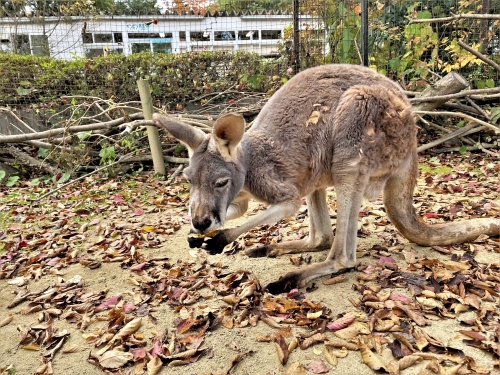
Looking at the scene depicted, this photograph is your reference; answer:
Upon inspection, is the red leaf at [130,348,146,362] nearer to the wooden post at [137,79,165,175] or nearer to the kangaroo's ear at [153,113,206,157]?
the kangaroo's ear at [153,113,206,157]

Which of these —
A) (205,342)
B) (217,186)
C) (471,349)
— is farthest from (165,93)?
(471,349)

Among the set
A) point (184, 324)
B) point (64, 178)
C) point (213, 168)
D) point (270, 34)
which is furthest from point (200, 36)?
point (184, 324)

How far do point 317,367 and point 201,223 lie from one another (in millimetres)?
1015

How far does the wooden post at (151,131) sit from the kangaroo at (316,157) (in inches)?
124

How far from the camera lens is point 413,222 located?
10.4 ft

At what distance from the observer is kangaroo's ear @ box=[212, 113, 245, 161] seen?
8.30 ft

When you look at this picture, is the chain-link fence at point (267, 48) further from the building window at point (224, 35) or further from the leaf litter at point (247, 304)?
the leaf litter at point (247, 304)

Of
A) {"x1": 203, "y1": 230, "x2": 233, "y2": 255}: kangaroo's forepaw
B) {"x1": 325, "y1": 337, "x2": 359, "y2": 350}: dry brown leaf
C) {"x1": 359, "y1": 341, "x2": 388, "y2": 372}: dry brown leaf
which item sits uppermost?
{"x1": 203, "y1": 230, "x2": 233, "y2": 255}: kangaroo's forepaw

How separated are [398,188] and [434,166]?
327 cm

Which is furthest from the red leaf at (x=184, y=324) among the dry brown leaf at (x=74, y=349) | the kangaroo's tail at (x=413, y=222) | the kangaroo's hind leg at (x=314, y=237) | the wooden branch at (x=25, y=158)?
the wooden branch at (x=25, y=158)

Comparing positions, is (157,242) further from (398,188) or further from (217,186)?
(398,188)

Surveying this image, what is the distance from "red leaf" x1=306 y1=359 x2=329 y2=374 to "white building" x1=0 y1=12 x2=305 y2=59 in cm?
591

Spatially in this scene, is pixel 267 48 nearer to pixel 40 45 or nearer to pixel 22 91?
pixel 22 91

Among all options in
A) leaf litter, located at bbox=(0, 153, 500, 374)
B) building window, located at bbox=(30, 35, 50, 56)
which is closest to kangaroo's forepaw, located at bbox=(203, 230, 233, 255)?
leaf litter, located at bbox=(0, 153, 500, 374)
